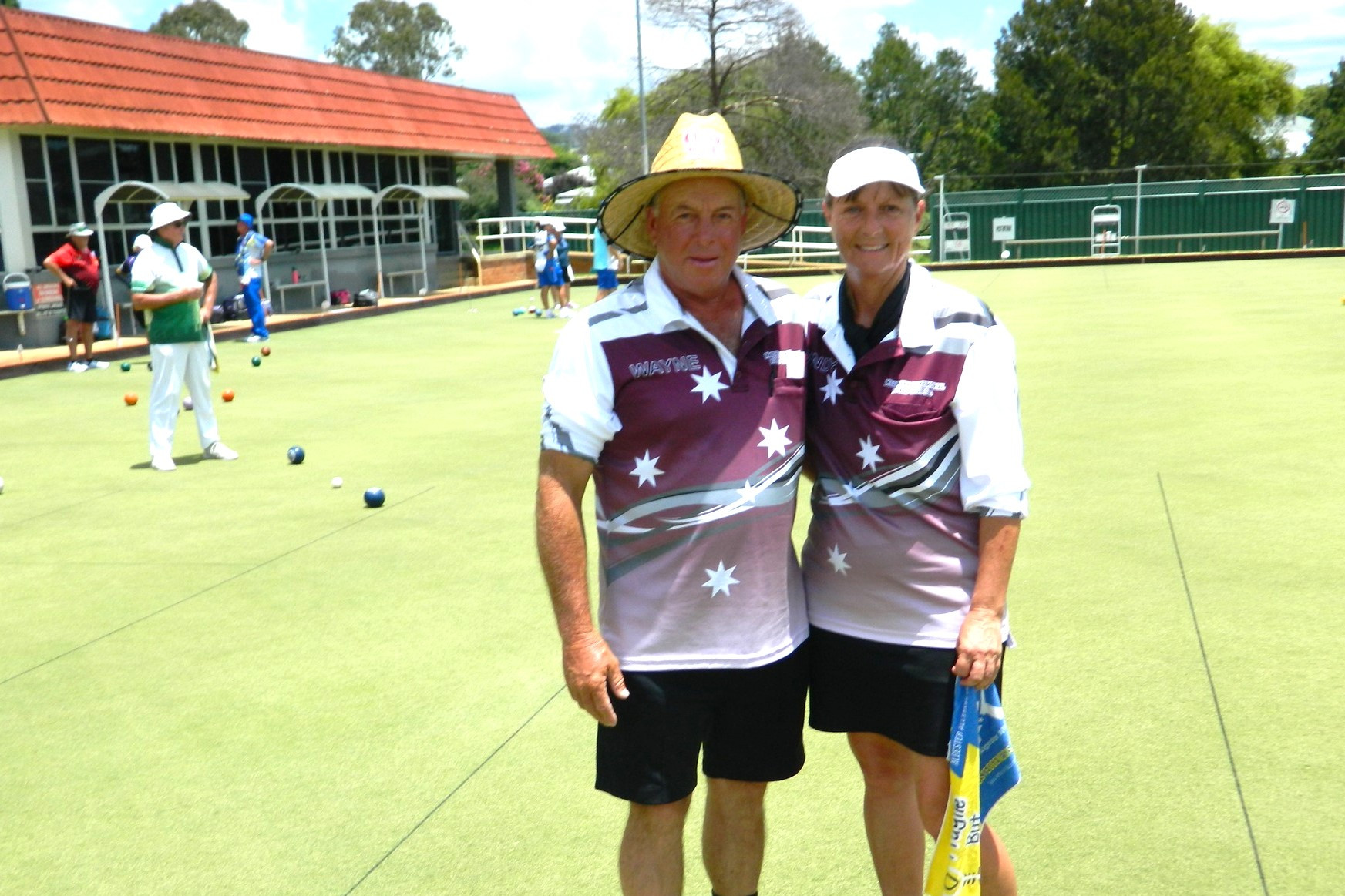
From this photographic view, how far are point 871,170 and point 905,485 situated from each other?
2.29 ft

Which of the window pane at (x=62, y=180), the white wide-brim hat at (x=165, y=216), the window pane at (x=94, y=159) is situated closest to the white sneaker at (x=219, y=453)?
the white wide-brim hat at (x=165, y=216)

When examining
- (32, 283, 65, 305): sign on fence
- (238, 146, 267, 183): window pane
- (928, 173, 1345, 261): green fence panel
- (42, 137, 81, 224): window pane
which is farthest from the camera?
(928, 173, 1345, 261): green fence panel

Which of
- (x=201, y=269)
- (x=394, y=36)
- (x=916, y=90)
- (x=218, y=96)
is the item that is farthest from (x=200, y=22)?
(x=201, y=269)

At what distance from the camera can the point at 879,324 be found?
3008 mm

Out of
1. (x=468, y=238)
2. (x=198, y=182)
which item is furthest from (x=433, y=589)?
(x=468, y=238)

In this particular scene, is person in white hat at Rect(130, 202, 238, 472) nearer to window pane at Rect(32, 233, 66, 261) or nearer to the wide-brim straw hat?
the wide-brim straw hat

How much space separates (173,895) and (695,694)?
1.71 meters

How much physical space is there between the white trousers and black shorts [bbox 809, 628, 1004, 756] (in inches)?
319

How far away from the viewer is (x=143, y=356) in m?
19.8

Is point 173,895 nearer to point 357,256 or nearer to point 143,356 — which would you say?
point 143,356

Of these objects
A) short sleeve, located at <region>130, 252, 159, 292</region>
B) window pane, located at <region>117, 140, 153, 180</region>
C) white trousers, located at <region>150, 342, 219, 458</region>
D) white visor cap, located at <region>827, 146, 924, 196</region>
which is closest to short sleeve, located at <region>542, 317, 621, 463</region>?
white visor cap, located at <region>827, 146, 924, 196</region>

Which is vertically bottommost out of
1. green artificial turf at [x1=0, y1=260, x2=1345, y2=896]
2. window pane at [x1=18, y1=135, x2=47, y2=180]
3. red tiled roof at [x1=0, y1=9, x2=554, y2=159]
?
green artificial turf at [x1=0, y1=260, x2=1345, y2=896]

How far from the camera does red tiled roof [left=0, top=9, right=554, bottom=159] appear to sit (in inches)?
827

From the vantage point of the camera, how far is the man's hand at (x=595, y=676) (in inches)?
115
